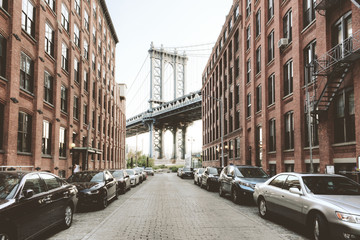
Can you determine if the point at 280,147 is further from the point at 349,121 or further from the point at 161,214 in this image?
the point at 161,214

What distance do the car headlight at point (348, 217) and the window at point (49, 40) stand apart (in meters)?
18.5

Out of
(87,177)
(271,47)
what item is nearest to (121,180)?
(87,177)

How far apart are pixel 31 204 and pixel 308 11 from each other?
1752cm

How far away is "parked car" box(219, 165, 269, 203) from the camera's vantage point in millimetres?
13079

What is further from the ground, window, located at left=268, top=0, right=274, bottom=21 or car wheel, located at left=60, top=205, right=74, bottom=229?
window, located at left=268, top=0, right=274, bottom=21

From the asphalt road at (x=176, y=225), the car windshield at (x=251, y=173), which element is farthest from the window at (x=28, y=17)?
the car windshield at (x=251, y=173)

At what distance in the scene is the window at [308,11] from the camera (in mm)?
18248

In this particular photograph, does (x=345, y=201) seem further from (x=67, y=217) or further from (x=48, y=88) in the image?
(x=48, y=88)

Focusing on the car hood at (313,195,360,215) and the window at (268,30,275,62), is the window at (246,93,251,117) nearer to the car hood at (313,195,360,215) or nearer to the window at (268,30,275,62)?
the window at (268,30,275,62)

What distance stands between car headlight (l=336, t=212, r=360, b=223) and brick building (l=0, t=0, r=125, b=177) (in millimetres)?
13299

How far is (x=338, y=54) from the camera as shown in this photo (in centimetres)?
1444

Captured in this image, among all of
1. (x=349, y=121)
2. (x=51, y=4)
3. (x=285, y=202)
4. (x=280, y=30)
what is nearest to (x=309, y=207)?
(x=285, y=202)

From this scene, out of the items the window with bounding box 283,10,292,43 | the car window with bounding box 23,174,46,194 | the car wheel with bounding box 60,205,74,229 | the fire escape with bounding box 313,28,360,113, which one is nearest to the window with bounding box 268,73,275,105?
the window with bounding box 283,10,292,43

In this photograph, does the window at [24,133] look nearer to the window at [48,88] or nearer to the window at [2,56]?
the window at [2,56]
